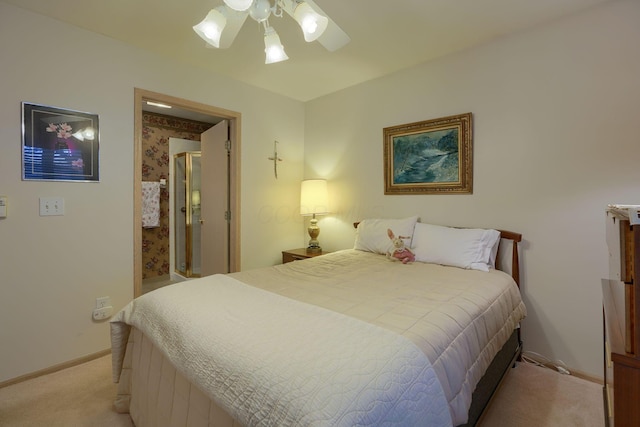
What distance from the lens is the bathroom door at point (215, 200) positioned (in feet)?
10.5

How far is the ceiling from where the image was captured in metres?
1.90

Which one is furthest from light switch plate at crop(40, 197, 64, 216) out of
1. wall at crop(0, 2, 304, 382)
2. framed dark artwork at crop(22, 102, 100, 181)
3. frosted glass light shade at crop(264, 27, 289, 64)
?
frosted glass light shade at crop(264, 27, 289, 64)

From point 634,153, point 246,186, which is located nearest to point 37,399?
point 246,186

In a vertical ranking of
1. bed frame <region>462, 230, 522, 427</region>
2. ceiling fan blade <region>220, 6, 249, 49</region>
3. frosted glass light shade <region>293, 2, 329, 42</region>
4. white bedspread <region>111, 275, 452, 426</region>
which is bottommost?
bed frame <region>462, 230, 522, 427</region>

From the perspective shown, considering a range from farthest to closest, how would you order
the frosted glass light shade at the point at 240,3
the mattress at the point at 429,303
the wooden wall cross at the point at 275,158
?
the wooden wall cross at the point at 275,158, the frosted glass light shade at the point at 240,3, the mattress at the point at 429,303

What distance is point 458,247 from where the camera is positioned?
218 cm

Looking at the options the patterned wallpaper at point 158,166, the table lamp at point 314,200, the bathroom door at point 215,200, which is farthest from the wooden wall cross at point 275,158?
the patterned wallpaper at point 158,166

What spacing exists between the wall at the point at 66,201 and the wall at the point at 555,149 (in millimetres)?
2512

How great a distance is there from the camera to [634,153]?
70.3 inches

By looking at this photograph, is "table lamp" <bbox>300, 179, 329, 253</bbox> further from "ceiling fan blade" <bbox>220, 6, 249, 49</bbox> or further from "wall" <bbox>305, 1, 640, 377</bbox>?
"ceiling fan blade" <bbox>220, 6, 249, 49</bbox>

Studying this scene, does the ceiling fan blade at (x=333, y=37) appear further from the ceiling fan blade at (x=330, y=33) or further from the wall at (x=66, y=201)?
the wall at (x=66, y=201)

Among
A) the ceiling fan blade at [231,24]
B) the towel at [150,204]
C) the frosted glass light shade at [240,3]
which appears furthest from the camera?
the towel at [150,204]

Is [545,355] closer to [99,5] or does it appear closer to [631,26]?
[631,26]

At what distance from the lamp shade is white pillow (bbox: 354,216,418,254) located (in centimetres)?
60
